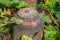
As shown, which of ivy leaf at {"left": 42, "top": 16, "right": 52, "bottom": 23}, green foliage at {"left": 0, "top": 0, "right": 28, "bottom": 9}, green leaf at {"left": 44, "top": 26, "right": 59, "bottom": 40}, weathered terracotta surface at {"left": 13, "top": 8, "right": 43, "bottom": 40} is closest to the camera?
weathered terracotta surface at {"left": 13, "top": 8, "right": 43, "bottom": 40}

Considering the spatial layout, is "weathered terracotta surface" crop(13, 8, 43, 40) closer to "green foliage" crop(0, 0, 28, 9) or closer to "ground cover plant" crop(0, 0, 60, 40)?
"ground cover plant" crop(0, 0, 60, 40)

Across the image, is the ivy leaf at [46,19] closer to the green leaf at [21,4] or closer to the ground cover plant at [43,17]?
the ground cover plant at [43,17]

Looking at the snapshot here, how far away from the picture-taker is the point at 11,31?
2459mm

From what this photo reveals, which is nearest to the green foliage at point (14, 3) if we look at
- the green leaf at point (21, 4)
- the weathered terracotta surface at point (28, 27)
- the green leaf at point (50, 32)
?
the green leaf at point (21, 4)

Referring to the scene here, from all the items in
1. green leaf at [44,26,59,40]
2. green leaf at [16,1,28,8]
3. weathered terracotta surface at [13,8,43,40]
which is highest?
green leaf at [16,1,28,8]

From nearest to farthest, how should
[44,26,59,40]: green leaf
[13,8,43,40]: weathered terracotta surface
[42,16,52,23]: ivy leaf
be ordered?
1. [13,8,43,40]: weathered terracotta surface
2. [44,26,59,40]: green leaf
3. [42,16,52,23]: ivy leaf

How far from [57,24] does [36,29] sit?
1.26 ft

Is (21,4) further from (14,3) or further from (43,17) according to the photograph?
(43,17)

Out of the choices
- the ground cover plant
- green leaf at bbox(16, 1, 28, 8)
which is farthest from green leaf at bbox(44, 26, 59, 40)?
green leaf at bbox(16, 1, 28, 8)

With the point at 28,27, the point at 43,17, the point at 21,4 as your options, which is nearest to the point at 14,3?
the point at 21,4

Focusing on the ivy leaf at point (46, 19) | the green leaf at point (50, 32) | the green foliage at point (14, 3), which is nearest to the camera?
the green leaf at point (50, 32)

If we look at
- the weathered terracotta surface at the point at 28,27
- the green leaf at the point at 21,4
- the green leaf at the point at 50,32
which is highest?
the green leaf at the point at 21,4

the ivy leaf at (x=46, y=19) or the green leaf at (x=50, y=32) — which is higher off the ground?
the ivy leaf at (x=46, y=19)

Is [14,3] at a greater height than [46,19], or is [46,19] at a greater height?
[14,3]
